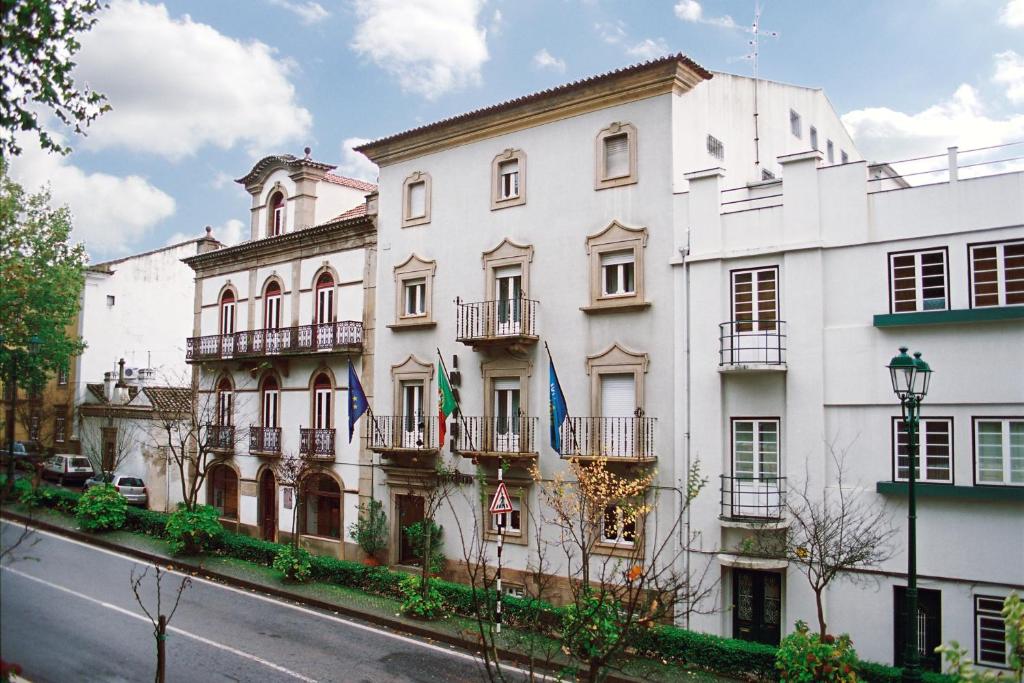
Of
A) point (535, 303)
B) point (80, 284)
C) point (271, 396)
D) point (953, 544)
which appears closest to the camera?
point (80, 284)

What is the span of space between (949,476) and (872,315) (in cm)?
354

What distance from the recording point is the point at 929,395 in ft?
53.7

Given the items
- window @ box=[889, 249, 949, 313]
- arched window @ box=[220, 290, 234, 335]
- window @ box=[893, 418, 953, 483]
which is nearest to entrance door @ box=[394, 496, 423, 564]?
arched window @ box=[220, 290, 234, 335]

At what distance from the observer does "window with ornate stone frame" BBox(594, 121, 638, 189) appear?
20719 mm

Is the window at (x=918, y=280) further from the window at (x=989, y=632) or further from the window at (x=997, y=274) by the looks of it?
the window at (x=989, y=632)

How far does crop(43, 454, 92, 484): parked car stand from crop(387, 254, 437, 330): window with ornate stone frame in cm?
1877

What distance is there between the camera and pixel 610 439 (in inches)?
802

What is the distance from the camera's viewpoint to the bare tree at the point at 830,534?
621 inches

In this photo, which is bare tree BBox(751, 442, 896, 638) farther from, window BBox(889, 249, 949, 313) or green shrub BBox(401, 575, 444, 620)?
green shrub BBox(401, 575, 444, 620)

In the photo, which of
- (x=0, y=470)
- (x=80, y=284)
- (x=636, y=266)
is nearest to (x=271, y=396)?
(x=636, y=266)

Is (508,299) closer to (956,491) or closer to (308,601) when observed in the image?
(308,601)

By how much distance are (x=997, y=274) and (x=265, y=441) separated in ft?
77.0

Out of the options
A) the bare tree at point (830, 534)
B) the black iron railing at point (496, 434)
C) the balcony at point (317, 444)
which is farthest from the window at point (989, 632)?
the balcony at point (317, 444)

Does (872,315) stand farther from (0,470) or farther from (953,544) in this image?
(0,470)
